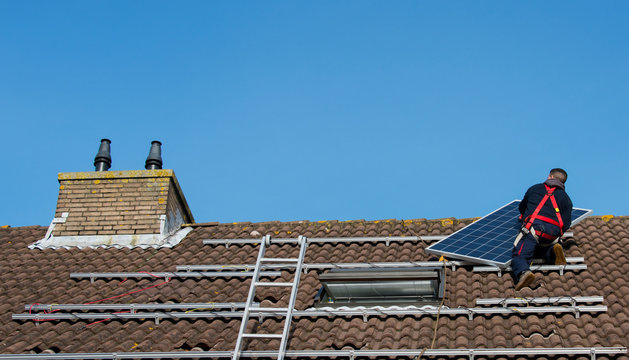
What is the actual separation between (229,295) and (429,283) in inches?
92.6

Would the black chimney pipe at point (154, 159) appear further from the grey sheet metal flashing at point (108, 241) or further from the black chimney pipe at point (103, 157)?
the grey sheet metal flashing at point (108, 241)

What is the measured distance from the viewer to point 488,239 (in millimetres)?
9320

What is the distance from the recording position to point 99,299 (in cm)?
862

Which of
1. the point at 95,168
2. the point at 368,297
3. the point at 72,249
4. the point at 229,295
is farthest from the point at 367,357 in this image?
the point at 95,168

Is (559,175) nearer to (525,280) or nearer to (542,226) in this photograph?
(542,226)

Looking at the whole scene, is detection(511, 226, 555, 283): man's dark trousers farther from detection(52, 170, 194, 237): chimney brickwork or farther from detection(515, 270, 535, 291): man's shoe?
detection(52, 170, 194, 237): chimney brickwork

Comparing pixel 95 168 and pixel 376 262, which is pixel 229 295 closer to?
pixel 376 262

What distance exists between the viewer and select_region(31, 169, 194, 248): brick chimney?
35.5 feet

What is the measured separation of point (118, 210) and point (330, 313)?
4889 mm

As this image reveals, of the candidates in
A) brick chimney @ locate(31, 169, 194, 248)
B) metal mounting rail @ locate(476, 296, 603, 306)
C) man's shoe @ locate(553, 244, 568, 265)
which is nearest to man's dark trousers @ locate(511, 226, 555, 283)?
man's shoe @ locate(553, 244, 568, 265)

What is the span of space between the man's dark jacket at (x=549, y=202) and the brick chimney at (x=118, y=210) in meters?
5.00

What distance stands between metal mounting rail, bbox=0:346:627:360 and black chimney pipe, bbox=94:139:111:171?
5477 millimetres

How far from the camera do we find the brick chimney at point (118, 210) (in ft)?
35.5

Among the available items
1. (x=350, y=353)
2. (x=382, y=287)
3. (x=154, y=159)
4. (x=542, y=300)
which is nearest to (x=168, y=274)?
(x=382, y=287)
